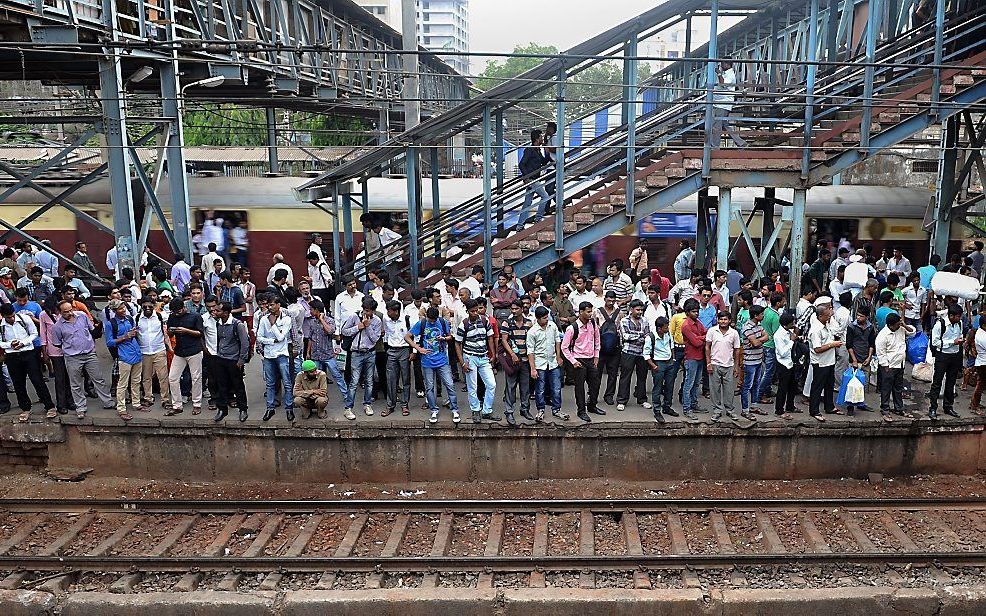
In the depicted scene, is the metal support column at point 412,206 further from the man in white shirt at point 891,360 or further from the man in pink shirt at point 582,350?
the man in white shirt at point 891,360

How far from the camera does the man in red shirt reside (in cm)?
942

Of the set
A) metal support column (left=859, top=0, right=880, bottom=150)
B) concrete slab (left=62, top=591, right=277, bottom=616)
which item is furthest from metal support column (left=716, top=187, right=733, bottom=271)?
concrete slab (left=62, top=591, right=277, bottom=616)

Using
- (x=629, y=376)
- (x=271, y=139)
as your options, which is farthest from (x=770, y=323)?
(x=271, y=139)

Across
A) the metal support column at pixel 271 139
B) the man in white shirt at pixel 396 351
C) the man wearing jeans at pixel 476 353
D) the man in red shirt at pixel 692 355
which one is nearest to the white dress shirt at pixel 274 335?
the man in white shirt at pixel 396 351

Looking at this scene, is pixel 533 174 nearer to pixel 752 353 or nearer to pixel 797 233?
pixel 797 233

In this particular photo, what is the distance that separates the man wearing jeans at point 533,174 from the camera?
1238 cm

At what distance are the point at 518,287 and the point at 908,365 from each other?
5808 millimetres

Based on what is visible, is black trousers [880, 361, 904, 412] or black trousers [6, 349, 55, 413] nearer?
black trousers [880, 361, 904, 412]

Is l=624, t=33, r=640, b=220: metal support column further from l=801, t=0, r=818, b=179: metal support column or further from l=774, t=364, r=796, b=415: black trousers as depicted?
l=774, t=364, r=796, b=415: black trousers

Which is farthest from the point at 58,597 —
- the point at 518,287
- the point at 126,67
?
the point at 126,67

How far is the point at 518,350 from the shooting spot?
9477mm

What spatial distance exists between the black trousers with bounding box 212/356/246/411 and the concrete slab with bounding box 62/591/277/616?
2.89m

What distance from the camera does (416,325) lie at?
9586mm

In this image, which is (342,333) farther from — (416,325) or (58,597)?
(58,597)
